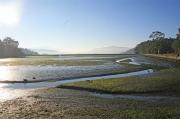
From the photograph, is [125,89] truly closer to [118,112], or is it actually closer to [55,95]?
[55,95]

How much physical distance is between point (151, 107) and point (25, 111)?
1306 cm

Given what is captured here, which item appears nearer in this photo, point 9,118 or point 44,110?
point 9,118

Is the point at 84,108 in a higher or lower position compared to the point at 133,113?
lower

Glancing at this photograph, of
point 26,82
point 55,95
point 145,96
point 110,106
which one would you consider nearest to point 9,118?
point 110,106

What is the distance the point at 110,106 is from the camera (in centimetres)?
3158

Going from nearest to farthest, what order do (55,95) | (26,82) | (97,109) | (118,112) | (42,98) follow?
(118,112), (97,109), (42,98), (55,95), (26,82)

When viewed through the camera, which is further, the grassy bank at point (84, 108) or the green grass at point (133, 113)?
the grassy bank at point (84, 108)

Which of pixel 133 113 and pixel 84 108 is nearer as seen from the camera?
pixel 133 113

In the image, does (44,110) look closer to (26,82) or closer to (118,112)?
(118,112)

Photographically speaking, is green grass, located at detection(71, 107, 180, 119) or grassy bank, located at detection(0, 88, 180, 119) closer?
green grass, located at detection(71, 107, 180, 119)

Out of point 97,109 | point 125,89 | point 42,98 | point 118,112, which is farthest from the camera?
point 125,89

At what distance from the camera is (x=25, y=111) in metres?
29.8

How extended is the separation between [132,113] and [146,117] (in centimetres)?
188

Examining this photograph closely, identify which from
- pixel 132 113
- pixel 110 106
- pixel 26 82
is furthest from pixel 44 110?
pixel 26 82
